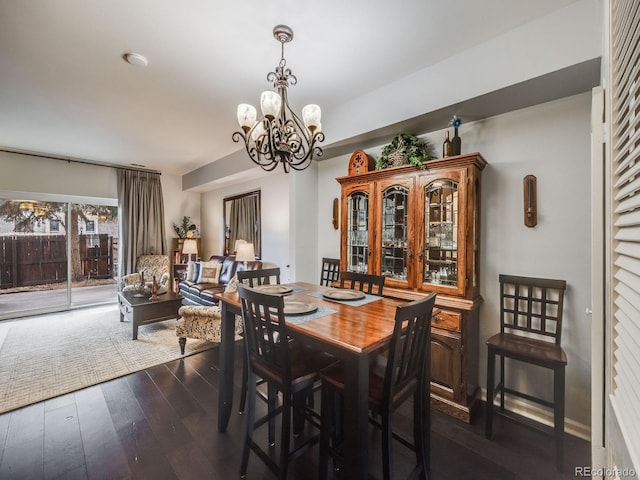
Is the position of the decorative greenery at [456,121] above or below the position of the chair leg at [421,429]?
above

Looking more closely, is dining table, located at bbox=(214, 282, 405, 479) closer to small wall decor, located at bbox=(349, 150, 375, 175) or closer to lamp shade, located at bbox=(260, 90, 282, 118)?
lamp shade, located at bbox=(260, 90, 282, 118)

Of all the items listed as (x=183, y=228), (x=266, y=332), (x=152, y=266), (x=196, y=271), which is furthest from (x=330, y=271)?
(x=183, y=228)

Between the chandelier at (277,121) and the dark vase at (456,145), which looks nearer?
the chandelier at (277,121)

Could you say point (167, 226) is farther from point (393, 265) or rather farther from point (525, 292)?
point (525, 292)

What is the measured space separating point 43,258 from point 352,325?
6.09m

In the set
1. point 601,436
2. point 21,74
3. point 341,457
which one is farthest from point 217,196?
point 601,436

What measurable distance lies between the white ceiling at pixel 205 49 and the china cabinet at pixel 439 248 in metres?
0.86

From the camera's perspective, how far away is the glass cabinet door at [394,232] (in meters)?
2.62

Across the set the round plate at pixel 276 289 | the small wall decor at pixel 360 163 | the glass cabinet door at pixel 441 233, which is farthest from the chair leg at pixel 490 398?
the small wall decor at pixel 360 163

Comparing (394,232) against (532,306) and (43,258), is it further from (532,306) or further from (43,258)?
(43,258)

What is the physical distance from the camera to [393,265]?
2701 millimetres

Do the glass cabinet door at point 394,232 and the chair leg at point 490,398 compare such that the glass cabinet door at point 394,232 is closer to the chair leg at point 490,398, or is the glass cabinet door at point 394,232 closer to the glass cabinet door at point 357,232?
the glass cabinet door at point 357,232

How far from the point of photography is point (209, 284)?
15.7 ft

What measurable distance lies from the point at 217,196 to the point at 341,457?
18.2ft
